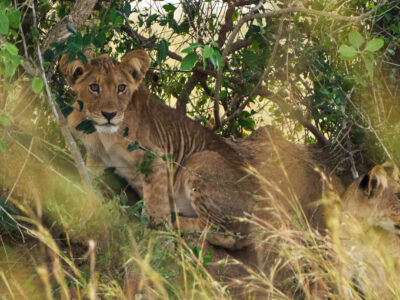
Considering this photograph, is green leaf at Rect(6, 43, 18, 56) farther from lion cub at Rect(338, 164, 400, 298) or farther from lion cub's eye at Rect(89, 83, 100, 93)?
lion cub at Rect(338, 164, 400, 298)

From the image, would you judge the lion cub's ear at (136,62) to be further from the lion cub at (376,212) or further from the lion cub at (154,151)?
the lion cub at (376,212)

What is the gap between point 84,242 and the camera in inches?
184

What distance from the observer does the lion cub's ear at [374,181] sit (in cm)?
421

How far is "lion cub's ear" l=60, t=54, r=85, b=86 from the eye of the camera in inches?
199

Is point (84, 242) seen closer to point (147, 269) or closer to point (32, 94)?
point (32, 94)

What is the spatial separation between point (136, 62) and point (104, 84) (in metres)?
0.35

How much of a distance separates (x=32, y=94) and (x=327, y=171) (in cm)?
263

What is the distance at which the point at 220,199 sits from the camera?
17.8 feet

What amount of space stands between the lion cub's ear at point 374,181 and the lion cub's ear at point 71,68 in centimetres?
239

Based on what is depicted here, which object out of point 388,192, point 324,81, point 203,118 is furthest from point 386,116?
point 203,118

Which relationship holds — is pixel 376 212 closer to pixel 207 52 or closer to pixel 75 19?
pixel 207 52

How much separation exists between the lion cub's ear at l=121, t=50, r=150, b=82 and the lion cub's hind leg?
91 cm

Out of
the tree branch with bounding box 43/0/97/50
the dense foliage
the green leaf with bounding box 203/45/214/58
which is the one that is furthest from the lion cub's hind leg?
the green leaf with bounding box 203/45/214/58

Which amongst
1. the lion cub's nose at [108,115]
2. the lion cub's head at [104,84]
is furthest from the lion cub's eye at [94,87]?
the lion cub's nose at [108,115]
